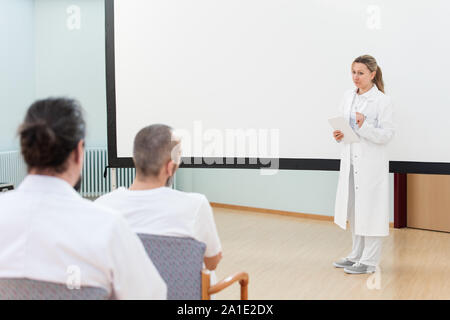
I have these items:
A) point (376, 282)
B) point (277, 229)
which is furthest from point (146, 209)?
point (277, 229)

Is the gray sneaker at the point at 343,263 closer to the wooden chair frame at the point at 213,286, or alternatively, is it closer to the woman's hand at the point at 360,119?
the woman's hand at the point at 360,119

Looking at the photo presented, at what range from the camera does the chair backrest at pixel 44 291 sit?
1.26 meters

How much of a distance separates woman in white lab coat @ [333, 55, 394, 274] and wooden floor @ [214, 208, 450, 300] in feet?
0.86

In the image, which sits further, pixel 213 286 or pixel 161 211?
pixel 213 286

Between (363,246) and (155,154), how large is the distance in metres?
2.64

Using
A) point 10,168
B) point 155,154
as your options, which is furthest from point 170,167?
point 10,168

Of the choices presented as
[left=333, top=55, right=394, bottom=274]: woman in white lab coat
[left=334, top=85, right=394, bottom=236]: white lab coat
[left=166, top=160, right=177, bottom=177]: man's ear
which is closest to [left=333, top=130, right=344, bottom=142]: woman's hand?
[left=333, top=55, right=394, bottom=274]: woman in white lab coat

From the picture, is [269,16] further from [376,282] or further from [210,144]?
[376,282]

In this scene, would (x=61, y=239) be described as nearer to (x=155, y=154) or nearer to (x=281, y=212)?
(x=155, y=154)

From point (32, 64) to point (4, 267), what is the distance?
658 centimetres

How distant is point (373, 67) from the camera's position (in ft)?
12.4

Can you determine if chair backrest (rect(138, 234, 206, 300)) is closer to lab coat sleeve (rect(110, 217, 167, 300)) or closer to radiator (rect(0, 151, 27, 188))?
lab coat sleeve (rect(110, 217, 167, 300))

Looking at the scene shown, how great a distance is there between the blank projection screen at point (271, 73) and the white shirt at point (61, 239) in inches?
124

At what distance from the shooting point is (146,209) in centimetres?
175
